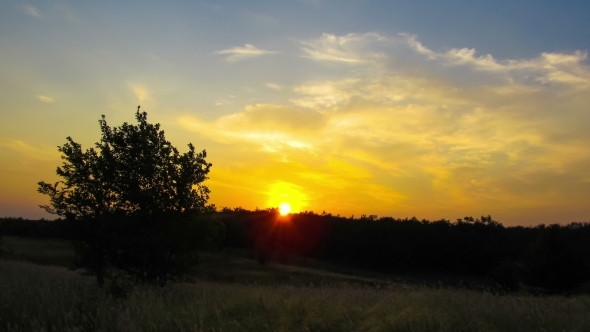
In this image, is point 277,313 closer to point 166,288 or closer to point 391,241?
point 166,288

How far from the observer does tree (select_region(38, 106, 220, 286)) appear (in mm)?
13883

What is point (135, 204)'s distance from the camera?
14445mm

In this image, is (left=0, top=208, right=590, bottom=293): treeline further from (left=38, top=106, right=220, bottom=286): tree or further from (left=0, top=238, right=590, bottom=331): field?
(left=0, top=238, right=590, bottom=331): field

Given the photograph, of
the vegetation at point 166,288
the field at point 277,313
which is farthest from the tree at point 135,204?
the field at point 277,313

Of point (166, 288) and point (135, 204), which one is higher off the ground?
point (135, 204)

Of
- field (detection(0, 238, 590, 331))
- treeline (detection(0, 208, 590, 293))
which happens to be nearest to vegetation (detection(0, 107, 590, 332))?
field (detection(0, 238, 590, 331))

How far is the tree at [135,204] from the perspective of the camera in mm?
13883

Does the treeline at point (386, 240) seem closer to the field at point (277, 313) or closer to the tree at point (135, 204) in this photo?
the tree at point (135, 204)

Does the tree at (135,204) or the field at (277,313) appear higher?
the tree at (135,204)

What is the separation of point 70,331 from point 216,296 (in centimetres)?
297

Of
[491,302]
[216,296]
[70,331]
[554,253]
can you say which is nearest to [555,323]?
[491,302]

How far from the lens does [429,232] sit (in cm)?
9156

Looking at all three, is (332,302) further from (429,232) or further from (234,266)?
(429,232)

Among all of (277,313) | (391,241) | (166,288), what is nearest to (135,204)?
(166,288)
